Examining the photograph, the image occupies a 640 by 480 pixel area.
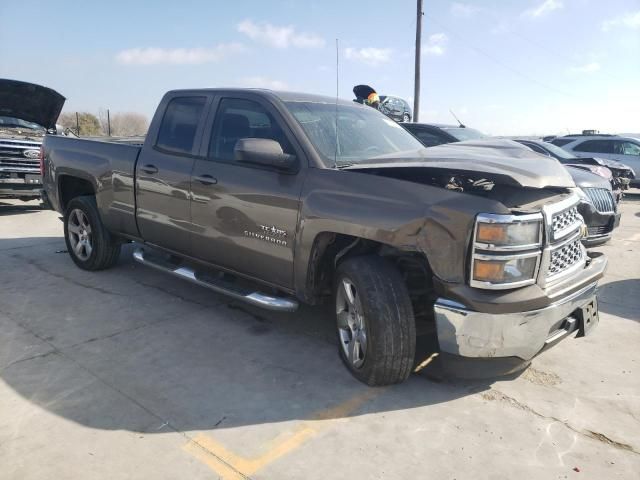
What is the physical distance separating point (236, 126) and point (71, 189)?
303cm

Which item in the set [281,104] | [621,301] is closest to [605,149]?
[621,301]

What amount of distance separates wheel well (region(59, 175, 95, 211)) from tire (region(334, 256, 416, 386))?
399cm

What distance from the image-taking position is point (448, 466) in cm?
259

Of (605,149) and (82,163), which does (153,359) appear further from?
(605,149)

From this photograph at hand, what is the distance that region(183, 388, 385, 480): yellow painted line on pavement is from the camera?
2557 millimetres

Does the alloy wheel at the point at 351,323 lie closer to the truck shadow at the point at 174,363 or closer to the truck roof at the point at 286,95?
the truck shadow at the point at 174,363

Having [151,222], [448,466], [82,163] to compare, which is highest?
[82,163]

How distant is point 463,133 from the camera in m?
9.71

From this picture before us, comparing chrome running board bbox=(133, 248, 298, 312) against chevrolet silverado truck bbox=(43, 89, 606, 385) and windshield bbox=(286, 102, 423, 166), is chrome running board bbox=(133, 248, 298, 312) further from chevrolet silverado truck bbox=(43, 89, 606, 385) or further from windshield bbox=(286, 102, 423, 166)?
windshield bbox=(286, 102, 423, 166)

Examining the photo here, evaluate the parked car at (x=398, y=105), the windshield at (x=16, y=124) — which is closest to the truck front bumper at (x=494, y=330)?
the windshield at (x=16, y=124)

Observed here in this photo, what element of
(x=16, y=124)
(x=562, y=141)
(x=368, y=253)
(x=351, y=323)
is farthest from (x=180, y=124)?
(x=562, y=141)

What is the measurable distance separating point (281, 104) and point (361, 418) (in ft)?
7.59

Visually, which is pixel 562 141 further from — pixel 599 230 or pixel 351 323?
pixel 351 323

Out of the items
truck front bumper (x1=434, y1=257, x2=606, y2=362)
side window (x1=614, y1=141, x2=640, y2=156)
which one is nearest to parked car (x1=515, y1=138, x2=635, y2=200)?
side window (x1=614, y1=141, x2=640, y2=156)
